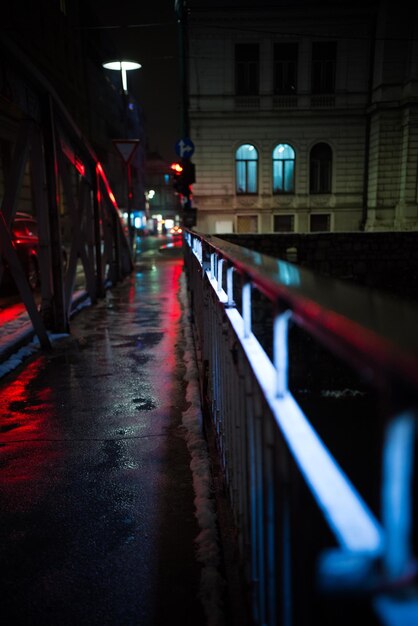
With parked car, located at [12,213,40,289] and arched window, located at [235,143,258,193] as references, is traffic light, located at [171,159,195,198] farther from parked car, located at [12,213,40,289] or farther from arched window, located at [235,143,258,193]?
arched window, located at [235,143,258,193]

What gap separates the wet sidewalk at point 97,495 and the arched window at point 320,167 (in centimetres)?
2295

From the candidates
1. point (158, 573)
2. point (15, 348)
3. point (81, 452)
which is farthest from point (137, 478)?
point (15, 348)

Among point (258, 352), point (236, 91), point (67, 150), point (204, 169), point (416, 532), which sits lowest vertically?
point (416, 532)

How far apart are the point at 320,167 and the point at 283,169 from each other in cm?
212

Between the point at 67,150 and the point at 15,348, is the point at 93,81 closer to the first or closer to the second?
the point at 67,150

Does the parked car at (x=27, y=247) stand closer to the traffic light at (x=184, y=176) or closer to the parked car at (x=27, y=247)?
the parked car at (x=27, y=247)

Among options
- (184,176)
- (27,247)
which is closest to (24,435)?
(27,247)

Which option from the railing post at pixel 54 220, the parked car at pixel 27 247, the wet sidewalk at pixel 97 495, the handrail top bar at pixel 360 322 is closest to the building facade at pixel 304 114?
the parked car at pixel 27 247

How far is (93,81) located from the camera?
1218 inches

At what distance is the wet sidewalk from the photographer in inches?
83.2

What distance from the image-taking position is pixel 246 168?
26.1 m

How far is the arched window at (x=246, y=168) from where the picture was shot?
2600 centimetres

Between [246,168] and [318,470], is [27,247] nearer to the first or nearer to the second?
[318,470]

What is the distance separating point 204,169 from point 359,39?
1043cm
